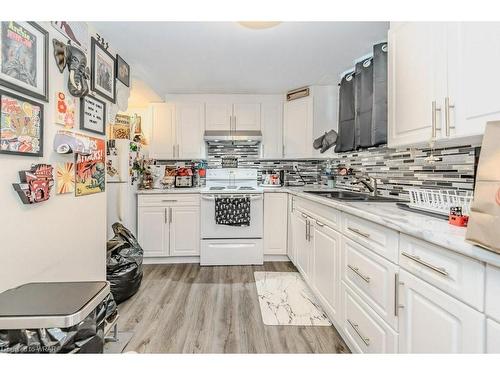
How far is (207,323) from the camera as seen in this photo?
1.81 metres

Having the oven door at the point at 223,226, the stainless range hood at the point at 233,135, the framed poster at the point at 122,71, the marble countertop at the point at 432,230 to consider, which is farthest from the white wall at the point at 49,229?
the stainless range hood at the point at 233,135

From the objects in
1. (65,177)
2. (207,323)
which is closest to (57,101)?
(65,177)

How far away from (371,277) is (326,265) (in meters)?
0.61

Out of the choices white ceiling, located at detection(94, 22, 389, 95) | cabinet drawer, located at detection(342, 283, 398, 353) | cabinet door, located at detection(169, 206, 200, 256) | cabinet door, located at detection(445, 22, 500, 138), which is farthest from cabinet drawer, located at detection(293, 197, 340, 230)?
white ceiling, located at detection(94, 22, 389, 95)

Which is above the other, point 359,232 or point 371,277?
point 359,232

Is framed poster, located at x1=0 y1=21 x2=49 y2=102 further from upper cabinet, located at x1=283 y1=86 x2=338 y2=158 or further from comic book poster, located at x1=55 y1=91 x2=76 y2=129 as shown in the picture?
upper cabinet, located at x1=283 y1=86 x2=338 y2=158

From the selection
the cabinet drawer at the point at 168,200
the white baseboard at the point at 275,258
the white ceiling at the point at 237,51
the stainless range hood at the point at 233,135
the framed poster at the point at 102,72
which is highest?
the white ceiling at the point at 237,51

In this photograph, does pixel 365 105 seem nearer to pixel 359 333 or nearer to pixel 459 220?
pixel 459 220

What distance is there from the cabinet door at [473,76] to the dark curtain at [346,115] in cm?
133

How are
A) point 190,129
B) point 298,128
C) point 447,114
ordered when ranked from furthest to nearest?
point 190,129, point 298,128, point 447,114

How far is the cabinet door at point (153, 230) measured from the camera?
297 cm

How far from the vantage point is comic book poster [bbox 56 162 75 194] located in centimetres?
137

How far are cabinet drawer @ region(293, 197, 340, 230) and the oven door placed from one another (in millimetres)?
585

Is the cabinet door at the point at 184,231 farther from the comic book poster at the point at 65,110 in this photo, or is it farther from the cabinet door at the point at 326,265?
the comic book poster at the point at 65,110
